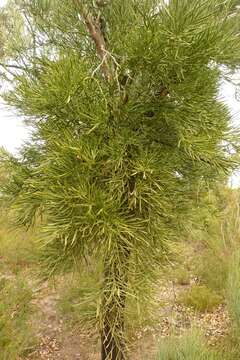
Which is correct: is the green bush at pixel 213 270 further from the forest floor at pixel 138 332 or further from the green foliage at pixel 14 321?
the green foliage at pixel 14 321

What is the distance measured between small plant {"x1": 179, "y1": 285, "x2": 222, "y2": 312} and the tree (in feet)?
6.66

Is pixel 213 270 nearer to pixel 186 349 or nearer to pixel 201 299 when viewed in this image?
pixel 201 299

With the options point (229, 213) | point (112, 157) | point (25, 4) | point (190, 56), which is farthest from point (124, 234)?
point (229, 213)

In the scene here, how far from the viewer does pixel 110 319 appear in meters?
1.16

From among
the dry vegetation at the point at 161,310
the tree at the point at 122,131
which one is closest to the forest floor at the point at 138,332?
the dry vegetation at the point at 161,310

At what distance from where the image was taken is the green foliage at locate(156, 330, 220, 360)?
1.88 m

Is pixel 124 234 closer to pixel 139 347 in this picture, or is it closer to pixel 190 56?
pixel 190 56

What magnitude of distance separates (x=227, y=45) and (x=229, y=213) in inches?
108

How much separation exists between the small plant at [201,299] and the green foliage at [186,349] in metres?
1.03

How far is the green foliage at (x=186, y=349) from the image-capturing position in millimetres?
1883

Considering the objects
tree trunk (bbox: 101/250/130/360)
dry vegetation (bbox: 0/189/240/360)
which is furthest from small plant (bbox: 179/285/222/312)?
tree trunk (bbox: 101/250/130/360)

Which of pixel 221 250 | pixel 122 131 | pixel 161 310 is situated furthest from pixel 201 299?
pixel 122 131

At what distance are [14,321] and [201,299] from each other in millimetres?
1567

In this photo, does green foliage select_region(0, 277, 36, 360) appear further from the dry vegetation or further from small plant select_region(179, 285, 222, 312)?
small plant select_region(179, 285, 222, 312)
